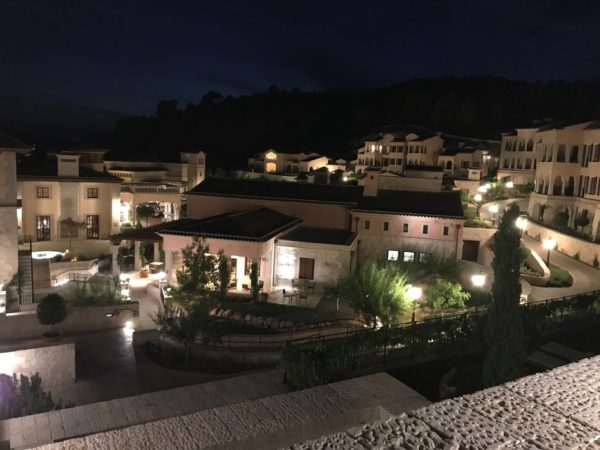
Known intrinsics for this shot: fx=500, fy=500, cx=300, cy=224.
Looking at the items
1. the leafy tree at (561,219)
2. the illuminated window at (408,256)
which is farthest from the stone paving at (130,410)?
the leafy tree at (561,219)

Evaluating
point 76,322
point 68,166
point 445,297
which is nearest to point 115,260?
point 76,322

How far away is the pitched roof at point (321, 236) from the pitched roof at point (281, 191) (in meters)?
1.99

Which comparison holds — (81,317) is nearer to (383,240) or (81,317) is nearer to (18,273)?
(18,273)

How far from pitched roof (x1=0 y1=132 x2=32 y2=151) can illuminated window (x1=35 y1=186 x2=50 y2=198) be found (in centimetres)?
Result: 745

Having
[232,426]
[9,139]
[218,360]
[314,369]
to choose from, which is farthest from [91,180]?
[232,426]

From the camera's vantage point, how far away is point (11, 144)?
871 inches

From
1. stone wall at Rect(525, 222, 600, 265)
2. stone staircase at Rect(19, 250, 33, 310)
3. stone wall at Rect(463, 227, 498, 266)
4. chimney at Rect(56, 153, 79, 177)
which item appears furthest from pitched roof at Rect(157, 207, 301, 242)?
stone wall at Rect(525, 222, 600, 265)

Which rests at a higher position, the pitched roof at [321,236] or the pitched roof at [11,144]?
the pitched roof at [11,144]

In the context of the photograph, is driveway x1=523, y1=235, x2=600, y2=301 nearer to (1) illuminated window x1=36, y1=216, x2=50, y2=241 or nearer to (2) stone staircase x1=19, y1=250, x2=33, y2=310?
(2) stone staircase x1=19, y1=250, x2=33, y2=310

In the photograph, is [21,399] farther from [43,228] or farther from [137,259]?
[43,228]

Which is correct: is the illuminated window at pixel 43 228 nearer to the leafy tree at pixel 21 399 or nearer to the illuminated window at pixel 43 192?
the illuminated window at pixel 43 192

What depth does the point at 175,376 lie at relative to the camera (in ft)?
55.0

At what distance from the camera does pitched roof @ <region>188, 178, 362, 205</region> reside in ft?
105

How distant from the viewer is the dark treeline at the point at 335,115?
86.9 meters
